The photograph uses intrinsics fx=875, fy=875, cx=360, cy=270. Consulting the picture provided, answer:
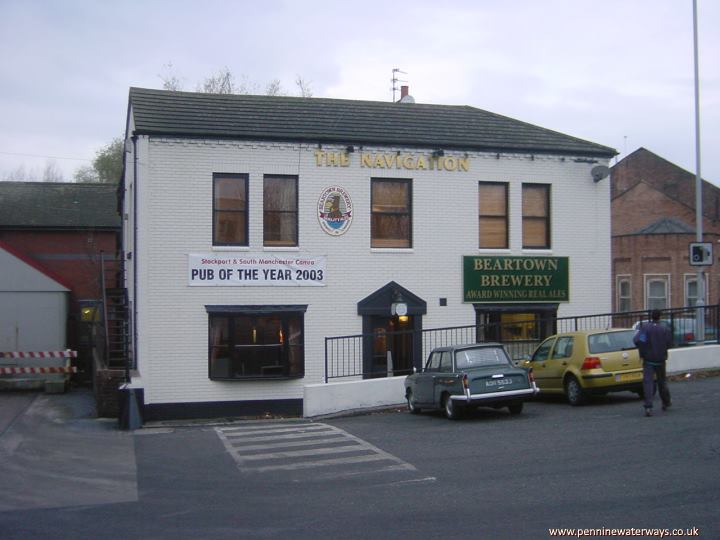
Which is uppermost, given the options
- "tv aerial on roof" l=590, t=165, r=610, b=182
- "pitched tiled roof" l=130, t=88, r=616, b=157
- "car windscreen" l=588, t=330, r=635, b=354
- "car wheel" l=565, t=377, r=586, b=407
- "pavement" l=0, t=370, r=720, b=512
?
"pitched tiled roof" l=130, t=88, r=616, b=157

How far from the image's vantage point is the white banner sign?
21375 millimetres

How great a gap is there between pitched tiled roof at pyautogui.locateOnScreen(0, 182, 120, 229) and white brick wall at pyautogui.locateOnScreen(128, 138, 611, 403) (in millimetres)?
18591

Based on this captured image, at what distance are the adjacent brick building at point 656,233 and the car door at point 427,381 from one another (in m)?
26.3

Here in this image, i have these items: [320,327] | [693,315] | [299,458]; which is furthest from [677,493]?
[693,315]

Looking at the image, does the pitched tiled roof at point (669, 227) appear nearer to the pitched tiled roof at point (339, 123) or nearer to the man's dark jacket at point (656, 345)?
the pitched tiled roof at point (339, 123)

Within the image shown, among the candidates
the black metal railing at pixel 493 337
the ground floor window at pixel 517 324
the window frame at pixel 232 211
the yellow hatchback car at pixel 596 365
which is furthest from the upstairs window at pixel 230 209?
the yellow hatchback car at pixel 596 365

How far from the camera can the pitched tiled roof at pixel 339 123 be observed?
71.4 ft

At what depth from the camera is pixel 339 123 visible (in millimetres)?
23109

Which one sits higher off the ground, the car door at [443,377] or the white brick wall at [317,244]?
the white brick wall at [317,244]

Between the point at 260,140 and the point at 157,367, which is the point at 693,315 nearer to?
the point at 260,140

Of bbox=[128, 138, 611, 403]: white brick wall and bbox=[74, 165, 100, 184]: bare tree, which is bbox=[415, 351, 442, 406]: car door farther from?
bbox=[74, 165, 100, 184]: bare tree

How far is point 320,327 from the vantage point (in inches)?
873

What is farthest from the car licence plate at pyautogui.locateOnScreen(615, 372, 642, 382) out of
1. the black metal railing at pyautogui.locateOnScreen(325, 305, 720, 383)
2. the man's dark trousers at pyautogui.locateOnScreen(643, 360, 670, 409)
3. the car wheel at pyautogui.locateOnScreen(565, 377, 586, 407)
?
the black metal railing at pyautogui.locateOnScreen(325, 305, 720, 383)

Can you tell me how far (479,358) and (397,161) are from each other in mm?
7467
